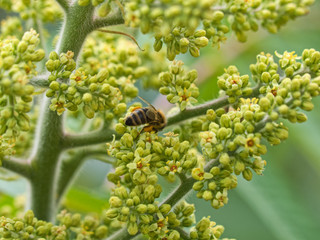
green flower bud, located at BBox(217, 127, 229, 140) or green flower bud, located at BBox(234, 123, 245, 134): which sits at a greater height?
green flower bud, located at BBox(234, 123, 245, 134)

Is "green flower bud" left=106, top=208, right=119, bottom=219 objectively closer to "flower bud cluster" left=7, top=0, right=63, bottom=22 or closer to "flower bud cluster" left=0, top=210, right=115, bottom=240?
"flower bud cluster" left=0, top=210, right=115, bottom=240

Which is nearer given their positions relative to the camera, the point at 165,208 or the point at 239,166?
the point at 239,166

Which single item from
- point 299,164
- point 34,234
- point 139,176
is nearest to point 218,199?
point 139,176

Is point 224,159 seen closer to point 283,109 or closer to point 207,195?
point 207,195

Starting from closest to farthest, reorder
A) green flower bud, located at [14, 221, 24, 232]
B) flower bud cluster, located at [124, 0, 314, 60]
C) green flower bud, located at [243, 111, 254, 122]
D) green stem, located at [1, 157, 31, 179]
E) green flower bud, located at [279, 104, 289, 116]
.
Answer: flower bud cluster, located at [124, 0, 314, 60]
green flower bud, located at [279, 104, 289, 116]
green flower bud, located at [243, 111, 254, 122]
green flower bud, located at [14, 221, 24, 232]
green stem, located at [1, 157, 31, 179]

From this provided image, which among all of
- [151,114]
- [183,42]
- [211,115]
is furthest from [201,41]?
[151,114]

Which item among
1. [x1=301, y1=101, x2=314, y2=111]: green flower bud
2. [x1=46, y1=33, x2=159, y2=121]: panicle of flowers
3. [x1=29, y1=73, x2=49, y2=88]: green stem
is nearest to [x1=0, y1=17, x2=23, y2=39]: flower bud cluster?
[x1=46, y1=33, x2=159, y2=121]: panicle of flowers

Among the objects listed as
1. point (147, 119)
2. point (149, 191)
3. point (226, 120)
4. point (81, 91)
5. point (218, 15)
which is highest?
point (218, 15)
